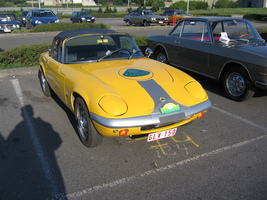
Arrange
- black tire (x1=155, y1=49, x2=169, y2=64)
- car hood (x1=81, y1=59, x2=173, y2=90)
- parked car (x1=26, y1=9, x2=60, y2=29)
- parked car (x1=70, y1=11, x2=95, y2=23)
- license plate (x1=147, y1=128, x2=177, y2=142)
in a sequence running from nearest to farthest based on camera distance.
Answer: license plate (x1=147, y1=128, x2=177, y2=142), car hood (x1=81, y1=59, x2=173, y2=90), black tire (x1=155, y1=49, x2=169, y2=64), parked car (x1=26, y1=9, x2=60, y2=29), parked car (x1=70, y1=11, x2=95, y2=23)

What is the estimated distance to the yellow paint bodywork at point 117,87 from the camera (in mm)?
3230

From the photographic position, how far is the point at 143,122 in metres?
3.16

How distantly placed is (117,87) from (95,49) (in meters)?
1.43

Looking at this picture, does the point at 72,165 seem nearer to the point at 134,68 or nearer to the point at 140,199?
the point at 140,199

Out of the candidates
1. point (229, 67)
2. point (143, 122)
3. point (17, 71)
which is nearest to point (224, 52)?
point (229, 67)

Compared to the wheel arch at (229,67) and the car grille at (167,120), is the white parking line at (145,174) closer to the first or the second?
the car grille at (167,120)

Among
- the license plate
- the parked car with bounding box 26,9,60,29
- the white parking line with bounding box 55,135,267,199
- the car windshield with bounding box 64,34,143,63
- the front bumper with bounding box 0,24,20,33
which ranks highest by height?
the parked car with bounding box 26,9,60,29

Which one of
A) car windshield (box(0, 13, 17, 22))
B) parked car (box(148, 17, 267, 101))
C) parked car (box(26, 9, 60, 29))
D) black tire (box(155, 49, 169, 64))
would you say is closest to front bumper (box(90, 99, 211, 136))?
parked car (box(148, 17, 267, 101))

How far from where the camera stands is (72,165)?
132 inches

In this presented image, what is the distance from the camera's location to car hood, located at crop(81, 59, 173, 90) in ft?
12.2

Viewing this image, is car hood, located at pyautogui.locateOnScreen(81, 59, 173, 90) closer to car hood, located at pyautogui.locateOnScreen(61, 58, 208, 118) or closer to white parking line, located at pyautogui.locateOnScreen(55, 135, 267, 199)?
car hood, located at pyautogui.locateOnScreen(61, 58, 208, 118)

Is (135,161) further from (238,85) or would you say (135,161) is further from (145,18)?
(145,18)

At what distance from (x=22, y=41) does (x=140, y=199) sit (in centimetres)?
1486

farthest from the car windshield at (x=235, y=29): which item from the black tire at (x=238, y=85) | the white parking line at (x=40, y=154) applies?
the white parking line at (x=40, y=154)
